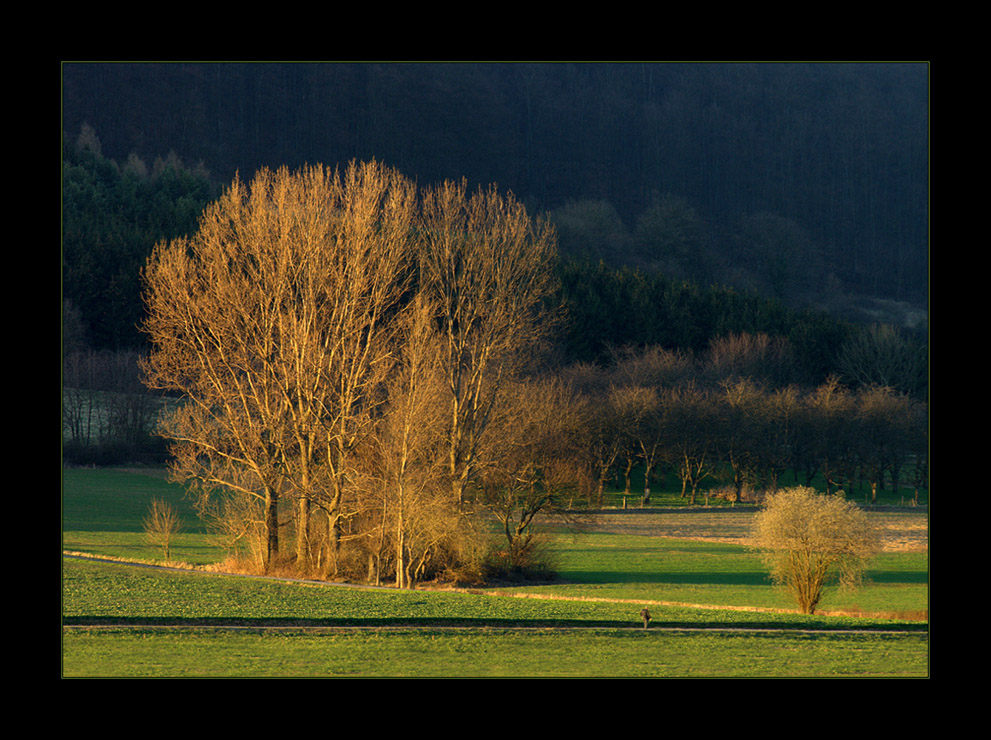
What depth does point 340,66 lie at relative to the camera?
168 m

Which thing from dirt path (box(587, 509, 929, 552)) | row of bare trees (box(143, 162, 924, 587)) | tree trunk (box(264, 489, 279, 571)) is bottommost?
dirt path (box(587, 509, 929, 552))

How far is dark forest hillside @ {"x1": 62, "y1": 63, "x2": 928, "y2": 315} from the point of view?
129375mm

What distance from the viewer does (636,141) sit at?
165 m

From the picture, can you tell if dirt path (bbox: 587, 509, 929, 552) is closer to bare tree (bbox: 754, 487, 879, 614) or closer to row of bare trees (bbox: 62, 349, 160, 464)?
bare tree (bbox: 754, 487, 879, 614)

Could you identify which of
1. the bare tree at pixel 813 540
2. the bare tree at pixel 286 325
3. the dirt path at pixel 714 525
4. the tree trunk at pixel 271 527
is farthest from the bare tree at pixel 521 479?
the dirt path at pixel 714 525

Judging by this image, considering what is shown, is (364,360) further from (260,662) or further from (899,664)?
(899,664)

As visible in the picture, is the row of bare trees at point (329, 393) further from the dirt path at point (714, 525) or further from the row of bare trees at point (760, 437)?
the row of bare trees at point (760, 437)

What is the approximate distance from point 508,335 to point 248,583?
50.2 ft

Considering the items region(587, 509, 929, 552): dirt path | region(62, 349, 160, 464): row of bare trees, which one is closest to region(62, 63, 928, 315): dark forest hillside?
region(587, 509, 929, 552): dirt path

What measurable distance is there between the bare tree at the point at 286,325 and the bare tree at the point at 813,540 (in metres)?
12.3

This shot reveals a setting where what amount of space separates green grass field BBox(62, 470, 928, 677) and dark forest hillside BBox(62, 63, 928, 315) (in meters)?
99.2

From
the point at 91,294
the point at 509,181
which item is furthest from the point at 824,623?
the point at 509,181

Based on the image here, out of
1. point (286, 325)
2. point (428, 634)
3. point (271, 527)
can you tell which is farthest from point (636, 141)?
point (428, 634)

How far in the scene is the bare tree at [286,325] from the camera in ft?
103
